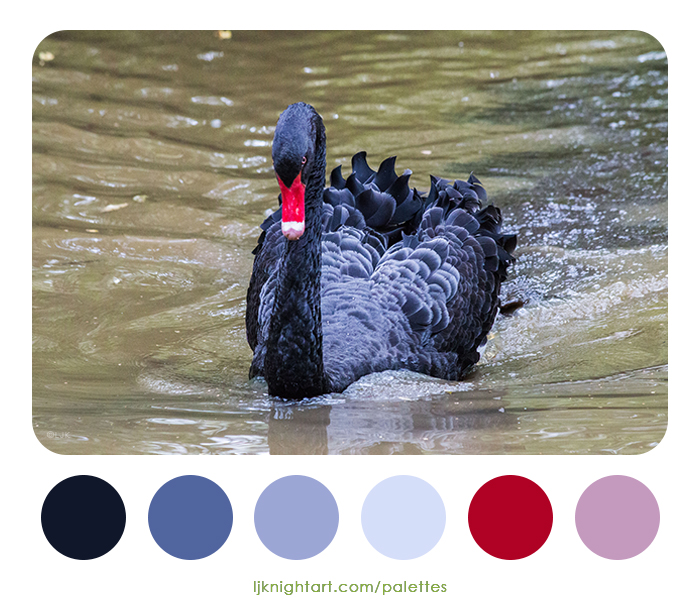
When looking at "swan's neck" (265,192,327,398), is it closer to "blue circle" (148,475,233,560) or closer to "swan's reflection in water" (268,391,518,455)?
"swan's reflection in water" (268,391,518,455)

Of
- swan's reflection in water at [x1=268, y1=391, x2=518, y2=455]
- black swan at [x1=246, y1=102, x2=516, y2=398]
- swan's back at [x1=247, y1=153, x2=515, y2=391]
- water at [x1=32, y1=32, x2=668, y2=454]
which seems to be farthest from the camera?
swan's back at [x1=247, y1=153, x2=515, y2=391]

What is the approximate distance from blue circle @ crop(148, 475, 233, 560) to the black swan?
107cm

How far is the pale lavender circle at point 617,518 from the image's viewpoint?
3.71 metres

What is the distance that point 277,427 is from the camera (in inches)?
177

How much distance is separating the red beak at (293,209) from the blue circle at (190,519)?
4.04 feet

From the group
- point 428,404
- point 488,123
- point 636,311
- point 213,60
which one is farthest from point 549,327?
point 213,60

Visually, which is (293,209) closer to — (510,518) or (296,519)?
(296,519)

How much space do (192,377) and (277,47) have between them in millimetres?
2704

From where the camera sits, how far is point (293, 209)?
14.2 ft

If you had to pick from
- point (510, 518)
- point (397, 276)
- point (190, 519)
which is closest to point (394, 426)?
point (510, 518)

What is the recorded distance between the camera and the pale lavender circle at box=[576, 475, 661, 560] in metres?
3.71

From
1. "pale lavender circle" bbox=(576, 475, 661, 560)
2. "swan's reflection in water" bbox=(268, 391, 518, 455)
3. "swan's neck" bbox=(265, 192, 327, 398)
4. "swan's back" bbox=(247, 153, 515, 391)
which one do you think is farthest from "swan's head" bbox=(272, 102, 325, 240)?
Result: "pale lavender circle" bbox=(576, 475, 661, 560)

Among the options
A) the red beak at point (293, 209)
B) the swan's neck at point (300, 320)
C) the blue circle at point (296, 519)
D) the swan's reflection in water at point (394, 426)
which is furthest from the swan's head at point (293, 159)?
the blue circle at point (296, 519)

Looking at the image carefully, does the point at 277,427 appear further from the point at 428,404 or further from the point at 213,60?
the point at 213,60
